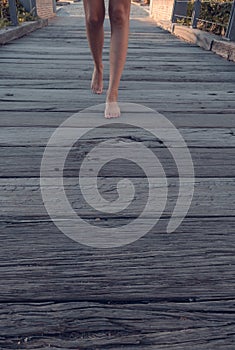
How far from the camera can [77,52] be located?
176 inches

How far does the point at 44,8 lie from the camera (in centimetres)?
842

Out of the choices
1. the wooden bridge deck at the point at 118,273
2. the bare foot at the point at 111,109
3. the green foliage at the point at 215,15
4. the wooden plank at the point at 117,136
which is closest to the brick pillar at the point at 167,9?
the green foliage at the point at 215,15

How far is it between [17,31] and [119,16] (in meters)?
3.93

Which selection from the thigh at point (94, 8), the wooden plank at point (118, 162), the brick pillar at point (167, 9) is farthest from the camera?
the brick pillar at point (167, 9)

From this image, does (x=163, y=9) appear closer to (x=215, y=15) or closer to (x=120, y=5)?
(x=215, y=15)

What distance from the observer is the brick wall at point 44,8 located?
763cm

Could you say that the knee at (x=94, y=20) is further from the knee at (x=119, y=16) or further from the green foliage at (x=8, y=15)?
the green foliage at (x=8, y=15)

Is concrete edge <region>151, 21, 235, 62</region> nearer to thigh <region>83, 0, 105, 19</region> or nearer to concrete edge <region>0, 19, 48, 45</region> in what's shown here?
thigh <region>83, 0, 105, 19</region>

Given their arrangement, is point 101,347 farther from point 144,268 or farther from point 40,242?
point 40,242

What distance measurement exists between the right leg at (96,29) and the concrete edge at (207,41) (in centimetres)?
228

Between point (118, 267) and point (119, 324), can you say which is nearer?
point (119, 324)

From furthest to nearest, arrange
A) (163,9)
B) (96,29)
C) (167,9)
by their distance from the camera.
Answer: (163,9) → (167,9) → (96,29)

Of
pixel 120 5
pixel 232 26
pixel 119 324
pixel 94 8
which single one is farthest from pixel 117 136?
pixel 232 26

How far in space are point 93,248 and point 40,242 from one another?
7.2 inches
